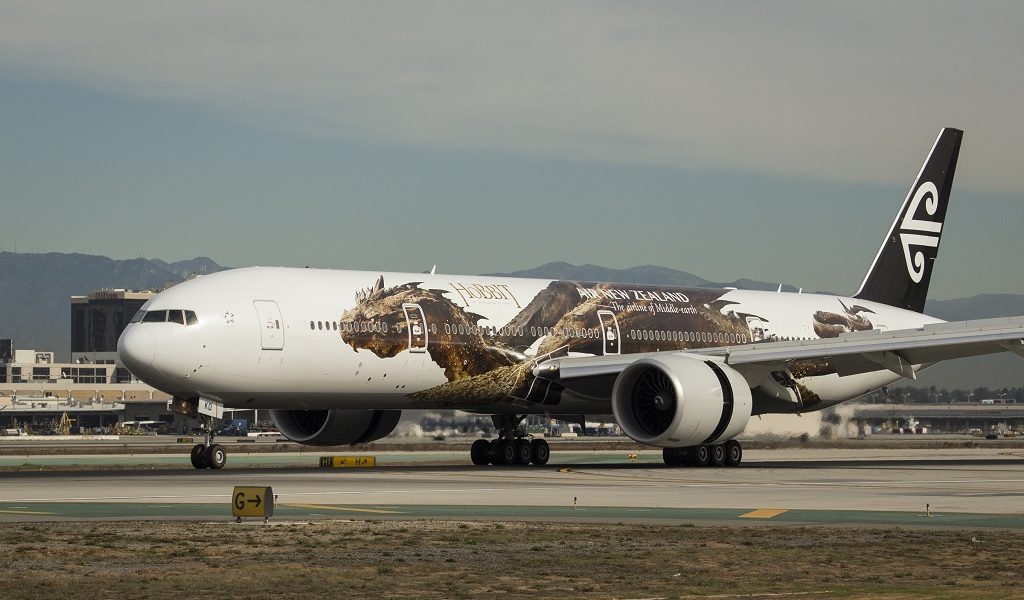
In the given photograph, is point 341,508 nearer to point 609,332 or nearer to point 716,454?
point 716,454

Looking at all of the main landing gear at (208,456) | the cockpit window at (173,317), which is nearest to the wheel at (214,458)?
the main landing gear at (208,456)

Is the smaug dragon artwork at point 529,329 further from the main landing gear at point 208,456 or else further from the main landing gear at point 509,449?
the main landing gear at point 208,456

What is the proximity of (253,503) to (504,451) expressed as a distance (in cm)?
1951

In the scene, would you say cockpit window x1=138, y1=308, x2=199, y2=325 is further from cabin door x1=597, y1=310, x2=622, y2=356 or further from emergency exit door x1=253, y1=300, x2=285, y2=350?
cabin door x1=597, y1=310, x2=622, y2=356

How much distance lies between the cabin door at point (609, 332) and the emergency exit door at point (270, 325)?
924 centimetres

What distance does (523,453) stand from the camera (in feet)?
123

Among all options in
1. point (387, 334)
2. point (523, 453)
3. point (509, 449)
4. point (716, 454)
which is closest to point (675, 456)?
point (716, 454)

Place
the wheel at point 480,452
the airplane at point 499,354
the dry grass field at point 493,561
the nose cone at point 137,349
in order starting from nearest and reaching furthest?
1. the dry grass field at point 493,561
2. the nose cone at point 137,349
3. the airplane at point 499,354
4. the wheel at point 480,452

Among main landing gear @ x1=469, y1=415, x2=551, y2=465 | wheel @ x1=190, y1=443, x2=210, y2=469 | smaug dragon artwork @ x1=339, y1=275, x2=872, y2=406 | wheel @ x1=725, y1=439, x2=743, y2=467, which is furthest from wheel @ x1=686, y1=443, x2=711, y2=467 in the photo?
wheel @ x1=190, y1=443, x2=210, y2=469

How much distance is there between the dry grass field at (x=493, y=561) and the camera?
41.5ft

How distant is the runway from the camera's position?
2017cm

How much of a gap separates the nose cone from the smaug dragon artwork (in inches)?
167

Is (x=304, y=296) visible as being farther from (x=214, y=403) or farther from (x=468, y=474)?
(x=468, y=474)

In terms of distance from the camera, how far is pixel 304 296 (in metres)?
32.8
